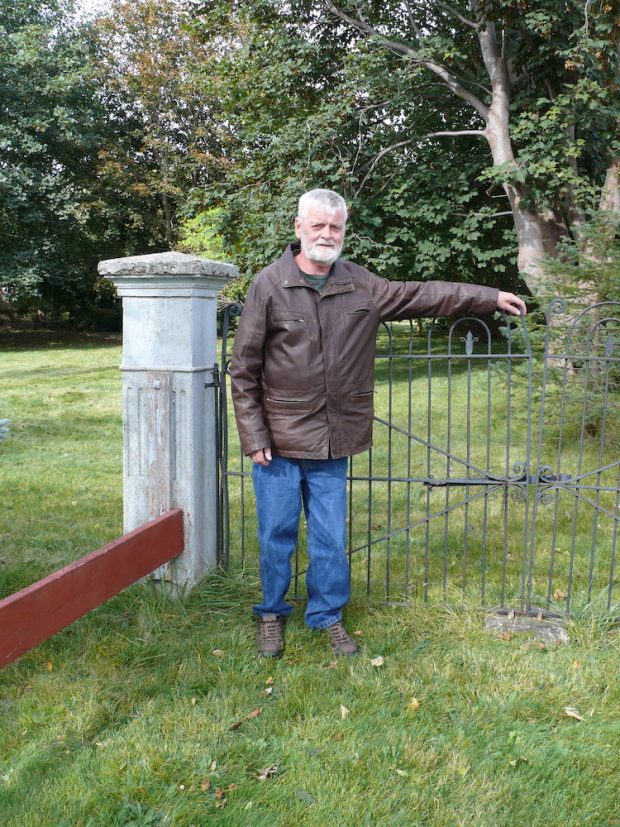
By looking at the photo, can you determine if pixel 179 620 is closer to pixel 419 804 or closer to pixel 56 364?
pixel 419 804

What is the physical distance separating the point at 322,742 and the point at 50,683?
119 centimetres

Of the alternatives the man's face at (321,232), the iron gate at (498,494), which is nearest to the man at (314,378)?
the man's face at (321,232)

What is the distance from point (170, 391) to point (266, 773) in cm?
187

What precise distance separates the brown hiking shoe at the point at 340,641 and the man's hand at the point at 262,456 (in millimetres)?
870

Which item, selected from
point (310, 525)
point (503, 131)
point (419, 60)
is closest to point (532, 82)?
point (503, 131)

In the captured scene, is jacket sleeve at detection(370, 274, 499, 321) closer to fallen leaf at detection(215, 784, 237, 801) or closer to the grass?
the grass

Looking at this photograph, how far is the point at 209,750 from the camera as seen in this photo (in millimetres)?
2721

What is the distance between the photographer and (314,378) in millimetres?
3285

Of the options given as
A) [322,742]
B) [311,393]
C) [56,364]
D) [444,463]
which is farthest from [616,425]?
[56,364]

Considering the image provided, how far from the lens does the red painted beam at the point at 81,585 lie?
105 inches

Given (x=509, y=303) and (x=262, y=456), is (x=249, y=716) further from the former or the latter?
(x=509, y=303)

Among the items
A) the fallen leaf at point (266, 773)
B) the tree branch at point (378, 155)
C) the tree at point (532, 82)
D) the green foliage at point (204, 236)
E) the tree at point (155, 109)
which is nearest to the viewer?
the fallen leaf at point (266, 773)

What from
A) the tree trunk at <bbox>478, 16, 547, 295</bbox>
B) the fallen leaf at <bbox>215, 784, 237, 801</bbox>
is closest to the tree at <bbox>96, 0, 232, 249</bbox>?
the tree trunk at <bbox>478, 16, 547, 295</bbox>

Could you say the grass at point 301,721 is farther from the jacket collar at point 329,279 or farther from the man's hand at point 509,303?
the jacket collar at point 329,279
